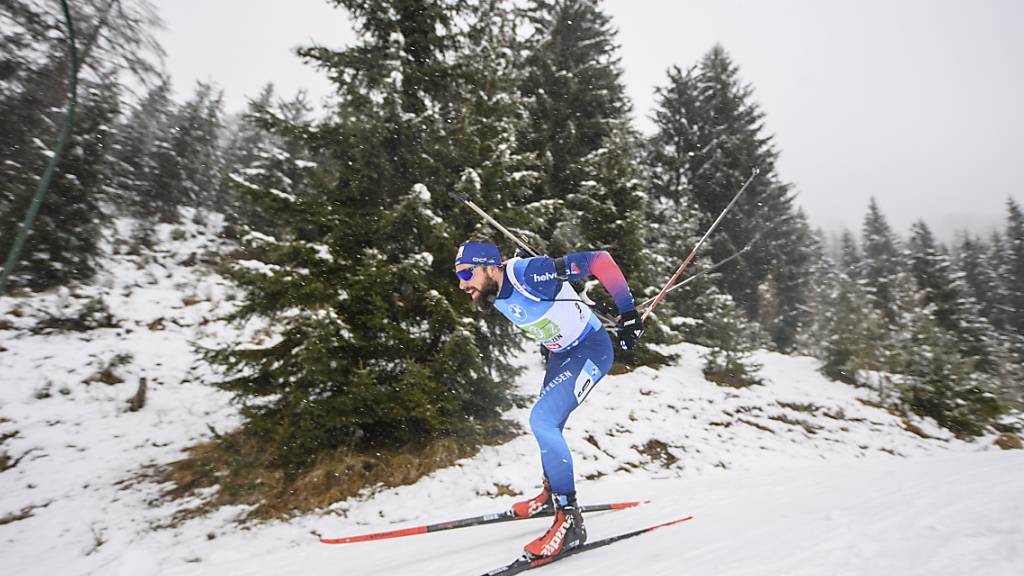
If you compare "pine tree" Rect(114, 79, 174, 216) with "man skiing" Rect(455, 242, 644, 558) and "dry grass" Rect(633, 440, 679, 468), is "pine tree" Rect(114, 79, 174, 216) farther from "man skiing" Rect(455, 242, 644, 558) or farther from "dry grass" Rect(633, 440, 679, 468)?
"dry grass" Rect(633, 440, 679, 468)

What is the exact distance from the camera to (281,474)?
211 inches

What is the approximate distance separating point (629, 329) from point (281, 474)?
15.2 feet

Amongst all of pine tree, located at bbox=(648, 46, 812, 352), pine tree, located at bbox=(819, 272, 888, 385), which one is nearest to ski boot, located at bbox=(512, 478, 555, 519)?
pine tree, located at bbox=(819, 272, 888, 385)

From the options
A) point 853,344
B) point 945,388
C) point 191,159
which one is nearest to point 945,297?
point 853,344

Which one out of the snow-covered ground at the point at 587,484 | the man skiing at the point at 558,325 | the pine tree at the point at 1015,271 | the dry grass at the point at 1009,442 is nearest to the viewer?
the snow-covered ground at the point at 587,484

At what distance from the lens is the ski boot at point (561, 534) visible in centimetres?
332

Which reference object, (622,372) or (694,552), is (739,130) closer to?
(622,372)

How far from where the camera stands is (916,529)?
2.57m

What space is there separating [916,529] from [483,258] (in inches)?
137

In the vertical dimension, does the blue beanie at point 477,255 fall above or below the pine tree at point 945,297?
below

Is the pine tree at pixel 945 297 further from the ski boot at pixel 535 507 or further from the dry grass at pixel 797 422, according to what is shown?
the ski boot at pixel 535 507

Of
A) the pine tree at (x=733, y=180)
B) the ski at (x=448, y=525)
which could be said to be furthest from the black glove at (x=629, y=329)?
the pine tree at (x=733, y=180)

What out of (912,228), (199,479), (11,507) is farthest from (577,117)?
(912,228)

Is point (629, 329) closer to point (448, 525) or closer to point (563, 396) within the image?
point (563, 396)
